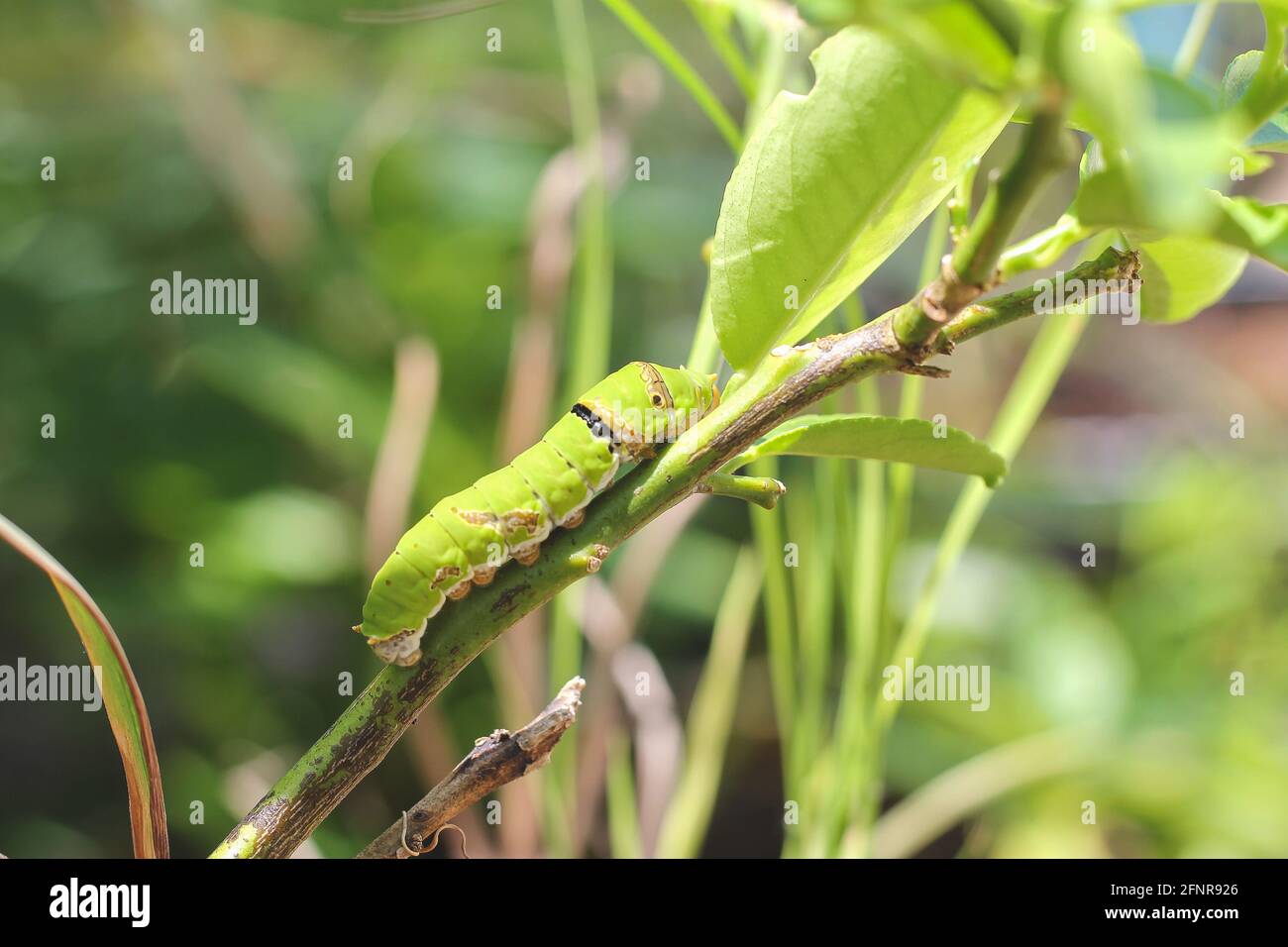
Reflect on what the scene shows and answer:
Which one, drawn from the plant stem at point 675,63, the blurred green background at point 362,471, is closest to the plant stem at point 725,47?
the plant stem at point 675,63

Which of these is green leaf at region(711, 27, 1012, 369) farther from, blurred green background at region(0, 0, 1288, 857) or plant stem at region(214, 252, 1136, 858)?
blurred green background at region(0, 0, 1288, 857)

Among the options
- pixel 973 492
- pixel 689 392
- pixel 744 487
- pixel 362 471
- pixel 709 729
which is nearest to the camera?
pixel 744 487

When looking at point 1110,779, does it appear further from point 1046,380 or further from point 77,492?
point 77,492

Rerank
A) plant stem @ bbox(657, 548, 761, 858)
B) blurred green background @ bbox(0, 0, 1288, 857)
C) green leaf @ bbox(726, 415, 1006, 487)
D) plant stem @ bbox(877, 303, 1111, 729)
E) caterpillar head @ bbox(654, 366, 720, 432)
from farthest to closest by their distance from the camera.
Result: blurred green background @ bbox(0, 0, 1288, 857) < plant stem @ bbox(657, 548, 761, 858) < plant stem @ bbox(877, 303, 1111, 729) < caterpillar head @ bbox(654, 366, 720, 432) < green leaf @ bbox(726, 415, 1006, 487)

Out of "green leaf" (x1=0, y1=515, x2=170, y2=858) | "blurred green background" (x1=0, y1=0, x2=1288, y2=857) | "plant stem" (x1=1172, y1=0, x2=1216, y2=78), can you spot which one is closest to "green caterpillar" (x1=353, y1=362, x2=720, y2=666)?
"green leaf" (x1=0, y1=515, x2=170, y2=858)

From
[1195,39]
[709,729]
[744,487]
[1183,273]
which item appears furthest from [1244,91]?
[709,729]

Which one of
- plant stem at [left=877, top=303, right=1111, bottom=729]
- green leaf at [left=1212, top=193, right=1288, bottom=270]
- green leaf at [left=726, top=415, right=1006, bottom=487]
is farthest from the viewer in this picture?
plant stem at [left=877, top=303, right=1111, bottom=729]

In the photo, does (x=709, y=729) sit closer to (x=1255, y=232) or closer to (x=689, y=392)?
(x=689, y=392)
